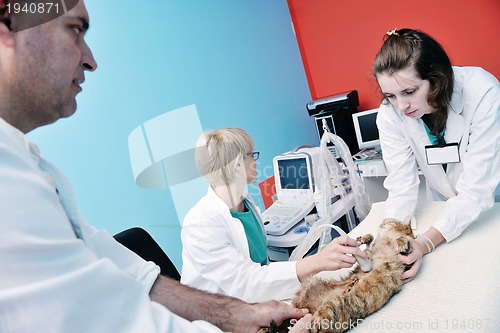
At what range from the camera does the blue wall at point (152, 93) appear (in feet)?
4.90

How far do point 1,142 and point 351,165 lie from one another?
6.39ft

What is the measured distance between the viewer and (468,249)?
44.7 inches

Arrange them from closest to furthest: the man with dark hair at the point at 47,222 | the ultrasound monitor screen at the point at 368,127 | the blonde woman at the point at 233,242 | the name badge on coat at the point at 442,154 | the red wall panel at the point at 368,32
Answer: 1. the man with dark hair at the point at 47,222
2. the blonde woman at the point at 233,242
3. the name badge on coat at the point at 442,154
4. the red wall panel at the point at 368,32
5. the ultrasound monitor screen at the point at 368,127

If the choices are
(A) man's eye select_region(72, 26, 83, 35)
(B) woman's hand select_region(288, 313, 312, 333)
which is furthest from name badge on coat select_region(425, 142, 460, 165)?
(A) man's eye select_region(72, 26, 83, 35)

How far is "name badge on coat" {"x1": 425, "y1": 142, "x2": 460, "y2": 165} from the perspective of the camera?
1403 millimetres

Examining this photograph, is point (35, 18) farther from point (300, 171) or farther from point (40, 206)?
point (300, 171)

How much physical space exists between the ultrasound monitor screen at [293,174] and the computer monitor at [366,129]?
1.08 m

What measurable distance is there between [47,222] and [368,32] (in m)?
3.31

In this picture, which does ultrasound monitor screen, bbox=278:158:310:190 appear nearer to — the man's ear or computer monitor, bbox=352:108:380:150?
computer monitor, bbox=352:108:380:150

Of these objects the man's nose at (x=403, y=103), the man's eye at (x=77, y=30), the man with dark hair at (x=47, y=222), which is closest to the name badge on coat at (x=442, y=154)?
the man's nose at (x=403, y=103)

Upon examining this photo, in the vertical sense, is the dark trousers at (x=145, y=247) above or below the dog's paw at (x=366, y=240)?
above

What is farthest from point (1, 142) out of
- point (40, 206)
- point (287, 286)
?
point (287, 286)

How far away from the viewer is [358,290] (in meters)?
0.97

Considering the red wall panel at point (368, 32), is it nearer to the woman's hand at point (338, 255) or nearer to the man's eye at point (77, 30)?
the woman's hand at point (338, 255)
